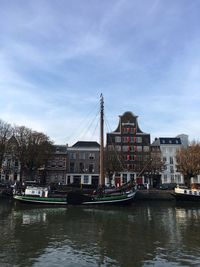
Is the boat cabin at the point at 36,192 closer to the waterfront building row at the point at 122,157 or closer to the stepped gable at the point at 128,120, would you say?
the waterfront building row at the point at 122,157

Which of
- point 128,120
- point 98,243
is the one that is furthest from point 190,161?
point 98,243

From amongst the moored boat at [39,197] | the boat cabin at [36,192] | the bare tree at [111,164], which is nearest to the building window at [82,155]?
the bare tree at [111,164]

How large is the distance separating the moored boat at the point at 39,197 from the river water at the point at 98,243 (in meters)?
17.6

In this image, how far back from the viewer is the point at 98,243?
859 inches

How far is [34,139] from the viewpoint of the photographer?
73.1 m

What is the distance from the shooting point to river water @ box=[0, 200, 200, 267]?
17391 millimetres

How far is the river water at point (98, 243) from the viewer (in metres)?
17.4

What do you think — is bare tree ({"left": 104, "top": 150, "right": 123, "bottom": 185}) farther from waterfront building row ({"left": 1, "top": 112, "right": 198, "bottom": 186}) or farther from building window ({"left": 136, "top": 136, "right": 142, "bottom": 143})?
building window ({"left": 136, "top": 136, "right": 142, "bottom": 143})

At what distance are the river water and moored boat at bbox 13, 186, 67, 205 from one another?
17.6 m

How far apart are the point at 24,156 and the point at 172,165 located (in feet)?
148

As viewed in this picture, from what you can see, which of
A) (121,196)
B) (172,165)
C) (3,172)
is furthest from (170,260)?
(172,165)

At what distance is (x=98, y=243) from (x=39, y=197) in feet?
102

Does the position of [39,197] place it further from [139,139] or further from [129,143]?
[139,139]

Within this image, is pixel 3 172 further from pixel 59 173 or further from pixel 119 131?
pixel 119 131
